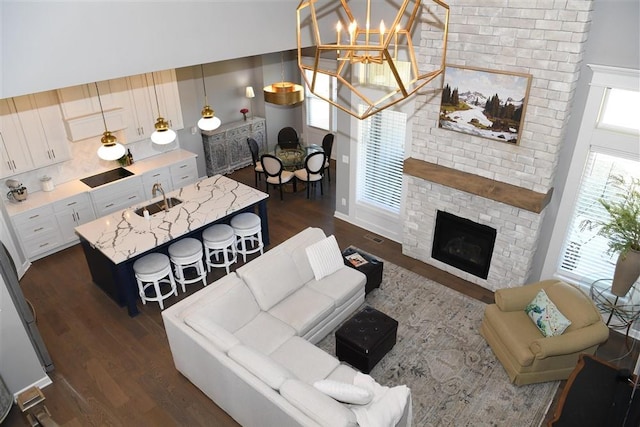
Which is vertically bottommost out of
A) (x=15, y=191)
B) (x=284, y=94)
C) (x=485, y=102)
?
(x=15, y=191)

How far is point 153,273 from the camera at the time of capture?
231 inches

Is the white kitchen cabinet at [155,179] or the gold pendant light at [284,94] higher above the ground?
the gold pendant light at [284,94]

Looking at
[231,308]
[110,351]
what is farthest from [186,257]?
[231,308]

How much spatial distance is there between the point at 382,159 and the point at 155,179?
423 centimetres

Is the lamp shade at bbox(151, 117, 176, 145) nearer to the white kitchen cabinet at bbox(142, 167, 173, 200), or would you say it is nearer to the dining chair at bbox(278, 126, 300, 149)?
the white kitchen cabinet at bbox(142, 167, 173, 200)

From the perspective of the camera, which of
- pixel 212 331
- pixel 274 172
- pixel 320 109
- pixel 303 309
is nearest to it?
pixel 212 331

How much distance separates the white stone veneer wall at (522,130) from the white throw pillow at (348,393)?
3.26m

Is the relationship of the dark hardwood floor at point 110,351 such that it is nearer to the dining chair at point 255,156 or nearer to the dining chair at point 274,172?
the dining chair at point 274,172

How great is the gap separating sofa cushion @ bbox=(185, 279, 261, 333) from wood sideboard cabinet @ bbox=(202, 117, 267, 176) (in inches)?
205

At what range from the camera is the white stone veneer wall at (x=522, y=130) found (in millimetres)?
4824

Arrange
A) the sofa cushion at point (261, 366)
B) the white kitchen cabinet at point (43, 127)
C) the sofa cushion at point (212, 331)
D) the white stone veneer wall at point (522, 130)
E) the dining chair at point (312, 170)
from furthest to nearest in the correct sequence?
the dining chair at point (312, 170)
the white kitchen cabinet at point (43, 127)
the white stone veneer wall at point (522, 130)
the sofa cushion at point (212, 331)
the sofa cushion at point (261, 366)

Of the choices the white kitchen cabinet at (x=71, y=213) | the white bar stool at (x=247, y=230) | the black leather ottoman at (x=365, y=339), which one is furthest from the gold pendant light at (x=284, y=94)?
the white kitchen cabinet at (x=71, y=213)

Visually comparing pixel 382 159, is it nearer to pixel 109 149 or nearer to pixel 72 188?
pixel 109 149

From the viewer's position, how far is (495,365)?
5.15 m
